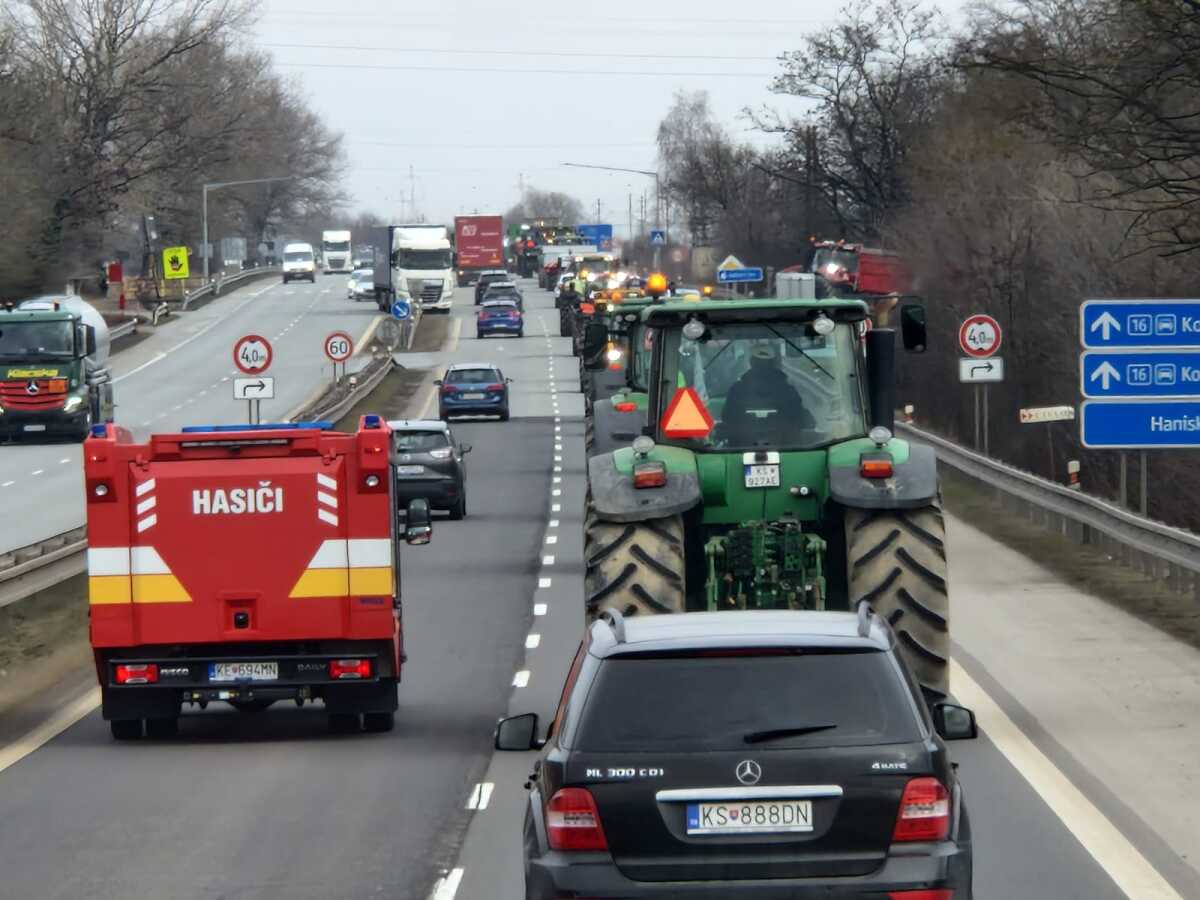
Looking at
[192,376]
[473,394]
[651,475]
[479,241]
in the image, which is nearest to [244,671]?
[651,475]

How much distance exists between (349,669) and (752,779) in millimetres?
8732

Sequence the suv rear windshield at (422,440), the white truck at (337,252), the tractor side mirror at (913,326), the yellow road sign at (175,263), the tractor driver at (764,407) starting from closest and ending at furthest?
the tractor driver at (764,407), the tractor side mirror at (913,326), the suv rear windshield at (422,440), the yellow road sign at (175,263), the white truck at (337,252)

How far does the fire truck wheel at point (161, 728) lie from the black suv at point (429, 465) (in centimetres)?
1777

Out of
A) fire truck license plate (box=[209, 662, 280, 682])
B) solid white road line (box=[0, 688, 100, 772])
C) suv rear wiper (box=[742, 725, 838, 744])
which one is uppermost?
suv rear wiper (box=[742, 725, 838, 744])

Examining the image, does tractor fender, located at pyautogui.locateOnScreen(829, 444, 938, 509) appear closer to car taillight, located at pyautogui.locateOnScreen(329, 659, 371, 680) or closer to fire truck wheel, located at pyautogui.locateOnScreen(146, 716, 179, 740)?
car taillight, located at pyautogui.locateOnScreen(329, 659, 371, 680)

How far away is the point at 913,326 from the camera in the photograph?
49.2 feet

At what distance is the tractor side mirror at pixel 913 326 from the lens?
1494cm

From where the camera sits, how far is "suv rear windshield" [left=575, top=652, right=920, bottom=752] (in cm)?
683

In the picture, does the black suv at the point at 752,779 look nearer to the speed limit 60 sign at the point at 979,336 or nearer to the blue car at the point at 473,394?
the speed limit 60 sign at the point at 979,336

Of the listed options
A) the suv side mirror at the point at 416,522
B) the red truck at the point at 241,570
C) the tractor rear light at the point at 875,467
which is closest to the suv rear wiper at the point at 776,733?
the tractor rear light at the point at 875,467

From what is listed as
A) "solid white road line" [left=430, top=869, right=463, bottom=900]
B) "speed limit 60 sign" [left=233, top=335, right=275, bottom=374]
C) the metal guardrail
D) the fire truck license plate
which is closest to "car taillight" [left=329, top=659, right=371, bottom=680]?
the fire truck license plate

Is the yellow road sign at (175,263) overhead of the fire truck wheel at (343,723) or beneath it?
overhead

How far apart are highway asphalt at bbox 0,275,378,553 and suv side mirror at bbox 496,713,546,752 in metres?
23.4

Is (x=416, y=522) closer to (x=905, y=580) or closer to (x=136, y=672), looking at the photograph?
(x=136, y=672)
